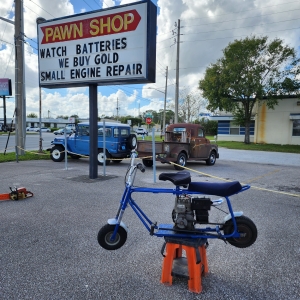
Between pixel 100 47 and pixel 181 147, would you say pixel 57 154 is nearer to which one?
pixel 181 147

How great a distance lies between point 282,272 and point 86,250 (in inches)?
96.3

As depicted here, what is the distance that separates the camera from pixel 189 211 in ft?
9.82

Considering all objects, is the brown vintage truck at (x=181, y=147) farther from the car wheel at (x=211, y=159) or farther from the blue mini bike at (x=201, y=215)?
the blue mini bike at (x=201, y=215)

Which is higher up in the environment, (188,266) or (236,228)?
(236,228)

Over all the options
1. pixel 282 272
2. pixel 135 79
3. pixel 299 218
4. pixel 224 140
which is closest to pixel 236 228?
pixel 282 272

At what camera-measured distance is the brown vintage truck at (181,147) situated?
11.1 meters

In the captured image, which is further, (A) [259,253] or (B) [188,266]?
(A) [259,253]

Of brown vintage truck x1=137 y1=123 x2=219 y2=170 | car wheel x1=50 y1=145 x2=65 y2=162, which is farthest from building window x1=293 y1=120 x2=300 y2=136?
car wheel x1=50 y1=145 x2=65 y2=162

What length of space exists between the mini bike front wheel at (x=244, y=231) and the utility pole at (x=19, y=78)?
13.2 meters

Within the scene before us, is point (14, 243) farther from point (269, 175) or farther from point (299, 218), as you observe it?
point (269, 175)

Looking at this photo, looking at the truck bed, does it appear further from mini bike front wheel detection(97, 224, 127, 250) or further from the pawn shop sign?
mini bike front wheel detection(97, 224, 127, 250)

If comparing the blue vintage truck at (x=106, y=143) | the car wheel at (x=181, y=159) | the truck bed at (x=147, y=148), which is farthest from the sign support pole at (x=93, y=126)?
the car wheel at (x=181, y=159)

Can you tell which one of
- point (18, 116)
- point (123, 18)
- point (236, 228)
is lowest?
point (236, 228)

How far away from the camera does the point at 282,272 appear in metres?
3.16
